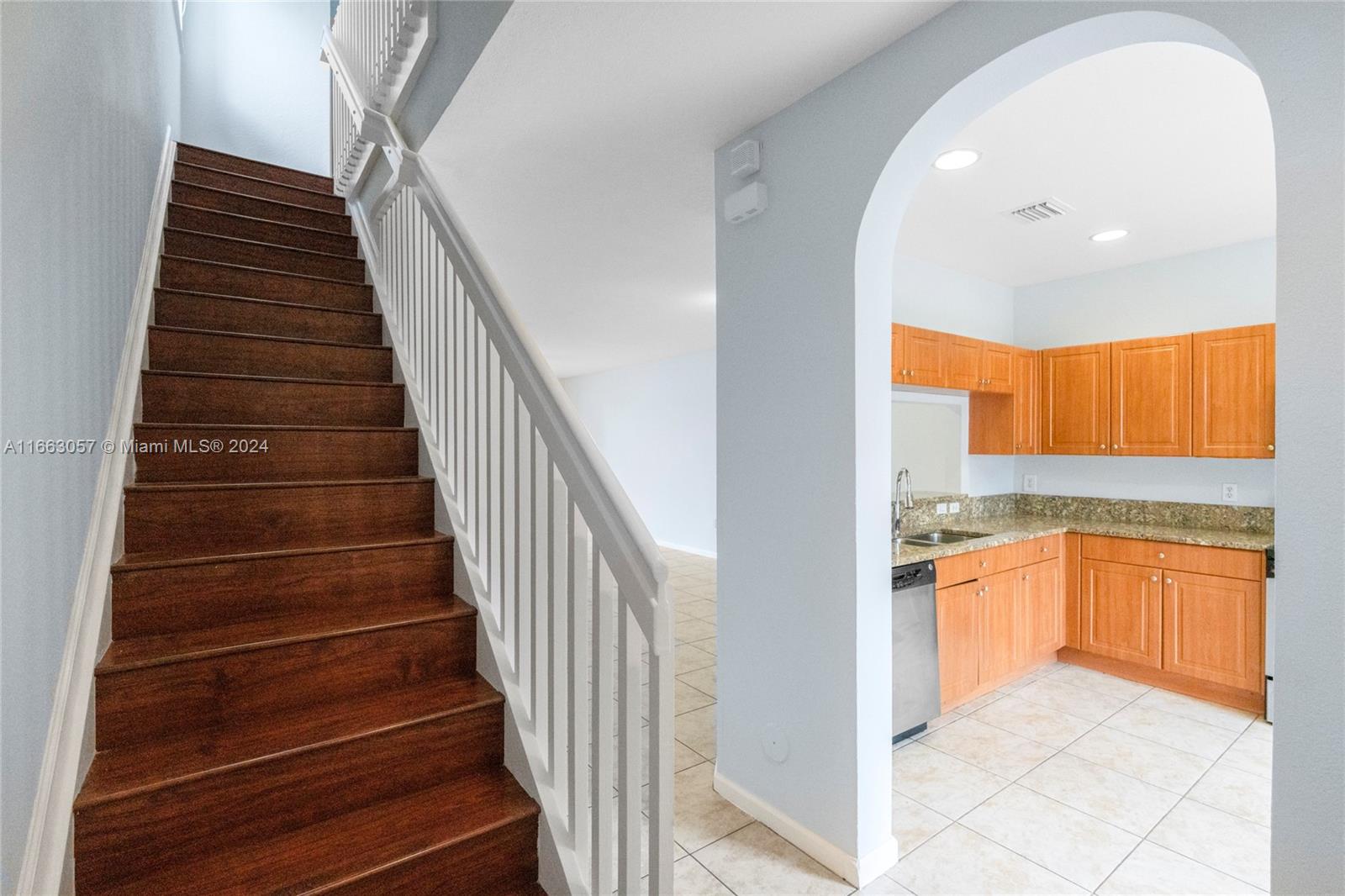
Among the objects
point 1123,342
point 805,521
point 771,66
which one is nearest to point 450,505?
point 805,521

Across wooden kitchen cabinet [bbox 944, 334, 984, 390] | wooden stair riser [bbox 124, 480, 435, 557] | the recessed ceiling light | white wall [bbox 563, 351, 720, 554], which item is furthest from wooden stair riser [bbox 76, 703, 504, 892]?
white wall [bbox 563, 351, 720, 554]

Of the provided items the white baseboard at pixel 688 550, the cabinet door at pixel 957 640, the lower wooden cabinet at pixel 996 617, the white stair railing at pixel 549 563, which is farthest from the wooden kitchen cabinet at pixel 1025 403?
the white baseboard at pixel 688 550

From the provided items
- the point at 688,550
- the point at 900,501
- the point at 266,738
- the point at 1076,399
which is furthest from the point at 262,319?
the point at 688,550

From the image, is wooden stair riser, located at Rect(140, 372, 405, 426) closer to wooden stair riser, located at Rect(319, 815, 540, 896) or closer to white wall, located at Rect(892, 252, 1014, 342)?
wooden stair riser, located at Rect(319, 815, 540, 896)

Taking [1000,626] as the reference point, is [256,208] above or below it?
above

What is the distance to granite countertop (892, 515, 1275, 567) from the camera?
311 centimetres

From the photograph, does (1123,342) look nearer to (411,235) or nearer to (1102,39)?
(1102,39)

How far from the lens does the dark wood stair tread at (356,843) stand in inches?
50.9

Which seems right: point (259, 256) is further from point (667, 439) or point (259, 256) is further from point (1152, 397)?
point (667, 439)

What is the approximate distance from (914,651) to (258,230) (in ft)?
12.5

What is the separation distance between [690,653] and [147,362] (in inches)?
126

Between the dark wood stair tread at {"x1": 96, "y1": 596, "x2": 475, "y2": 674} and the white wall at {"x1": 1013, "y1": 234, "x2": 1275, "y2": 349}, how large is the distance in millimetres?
4371

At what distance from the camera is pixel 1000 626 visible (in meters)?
3.46

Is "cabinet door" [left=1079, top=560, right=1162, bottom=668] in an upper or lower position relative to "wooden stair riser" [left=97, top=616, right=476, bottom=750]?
lower
